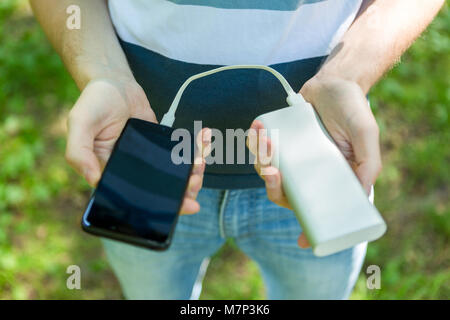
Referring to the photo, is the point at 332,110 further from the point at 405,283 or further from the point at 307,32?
the point at 405,283

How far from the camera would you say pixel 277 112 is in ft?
2.61

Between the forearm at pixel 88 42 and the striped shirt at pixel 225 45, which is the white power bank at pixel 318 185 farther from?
the forearm at pixel 88 42

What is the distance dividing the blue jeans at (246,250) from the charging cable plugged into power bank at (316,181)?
247mm

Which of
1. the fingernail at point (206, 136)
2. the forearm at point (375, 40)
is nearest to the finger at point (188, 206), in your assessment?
the fingernail at point (206, 136)

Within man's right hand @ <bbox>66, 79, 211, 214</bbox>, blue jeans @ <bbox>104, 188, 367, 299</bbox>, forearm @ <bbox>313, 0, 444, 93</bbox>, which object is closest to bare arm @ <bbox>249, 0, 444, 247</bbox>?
→ forearm @ <bbox>313, 0, 444, 93</bbox>

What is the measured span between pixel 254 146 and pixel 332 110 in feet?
0.49

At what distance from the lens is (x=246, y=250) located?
1.14m

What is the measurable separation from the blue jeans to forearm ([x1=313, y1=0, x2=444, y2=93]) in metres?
0.32

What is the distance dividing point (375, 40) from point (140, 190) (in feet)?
1.69

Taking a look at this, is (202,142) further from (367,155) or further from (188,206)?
(367,155)

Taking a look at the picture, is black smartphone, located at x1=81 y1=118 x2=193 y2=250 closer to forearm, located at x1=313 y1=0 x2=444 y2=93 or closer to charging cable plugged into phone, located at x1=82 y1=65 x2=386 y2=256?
charging cable plugged into phone, located at x1=82 y1=65 x2=386 y2=256

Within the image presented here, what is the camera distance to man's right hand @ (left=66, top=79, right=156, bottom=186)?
74 centimetres

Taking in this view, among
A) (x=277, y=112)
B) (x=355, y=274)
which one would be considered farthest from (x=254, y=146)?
(x=355, y=274)

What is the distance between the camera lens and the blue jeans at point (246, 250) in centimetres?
100
